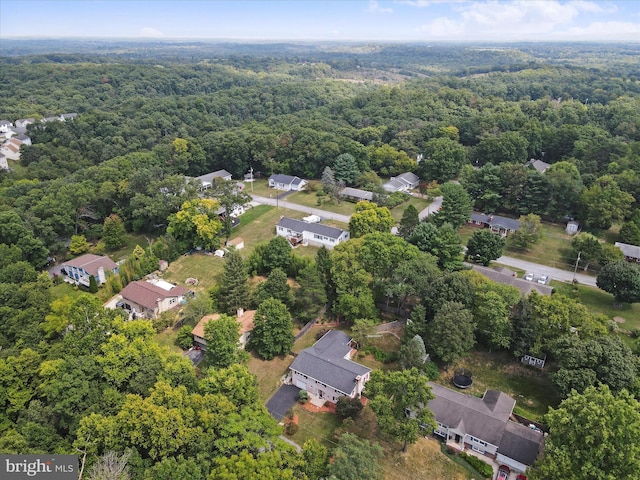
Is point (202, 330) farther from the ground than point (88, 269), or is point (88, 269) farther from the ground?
point (202, 330)

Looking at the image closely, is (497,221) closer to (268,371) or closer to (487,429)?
(487,429)

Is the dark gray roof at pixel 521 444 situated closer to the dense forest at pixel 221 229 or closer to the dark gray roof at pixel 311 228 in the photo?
the dense forest at pixel 221 229

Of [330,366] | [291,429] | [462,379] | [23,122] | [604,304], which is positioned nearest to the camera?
[291,429]

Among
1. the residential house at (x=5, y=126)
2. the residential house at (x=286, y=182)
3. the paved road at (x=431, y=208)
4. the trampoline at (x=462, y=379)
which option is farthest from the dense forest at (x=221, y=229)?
the residential house at (x=5, y=126)

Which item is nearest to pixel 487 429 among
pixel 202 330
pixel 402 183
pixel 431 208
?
pixel 202 330

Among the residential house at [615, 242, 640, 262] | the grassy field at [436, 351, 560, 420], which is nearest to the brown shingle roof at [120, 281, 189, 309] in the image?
the grassy field at [436, 351, 560, 420]

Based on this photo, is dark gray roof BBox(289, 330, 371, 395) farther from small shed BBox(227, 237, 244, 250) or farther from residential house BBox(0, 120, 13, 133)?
residential house BBox(0, 120, 13, 133)

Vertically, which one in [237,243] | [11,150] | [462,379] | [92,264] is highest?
[11,150]
